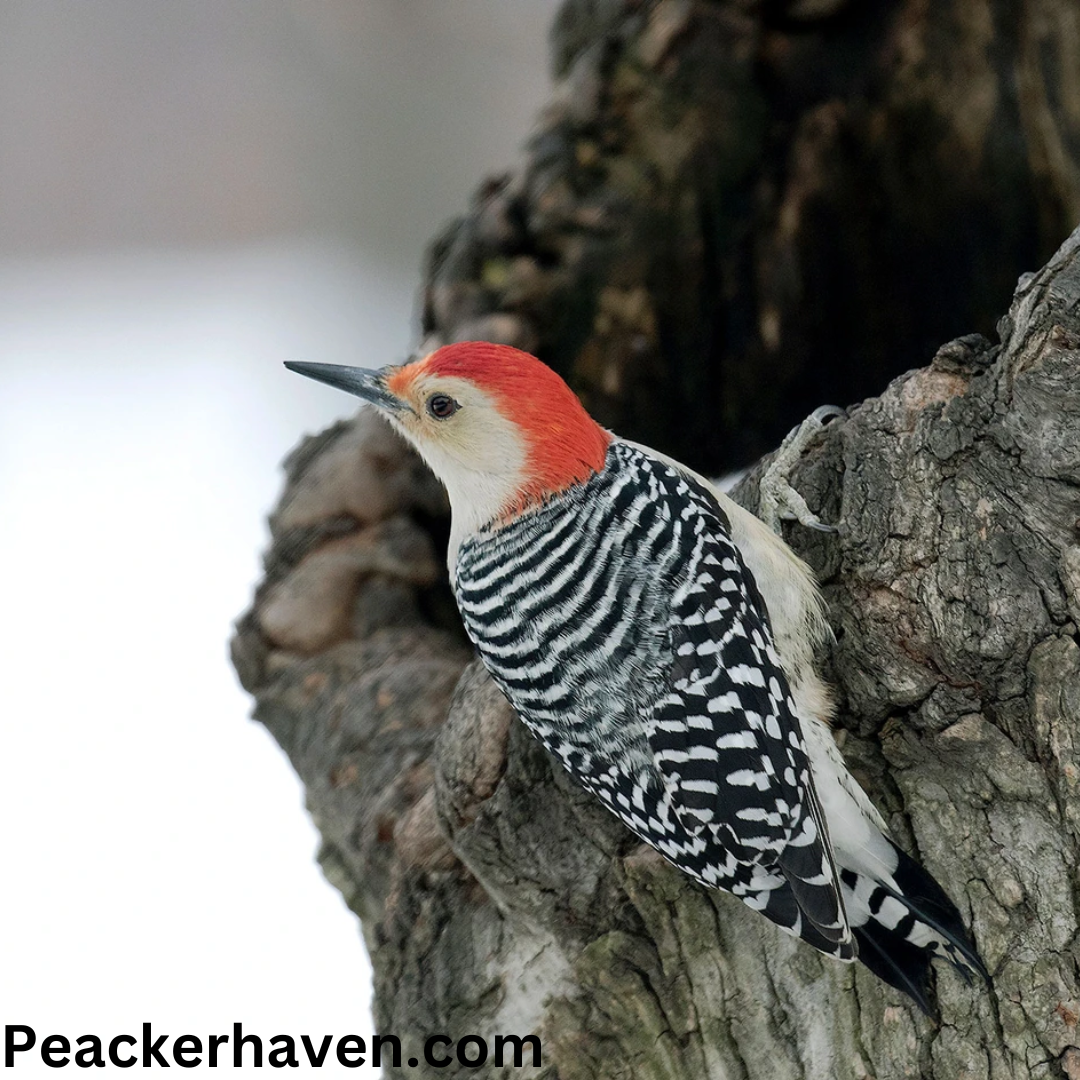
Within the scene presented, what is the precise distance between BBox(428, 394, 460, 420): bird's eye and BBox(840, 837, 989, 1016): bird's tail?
0.89m

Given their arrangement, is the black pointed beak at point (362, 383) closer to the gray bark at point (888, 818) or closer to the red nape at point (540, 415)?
the red nape at point (540, 415)

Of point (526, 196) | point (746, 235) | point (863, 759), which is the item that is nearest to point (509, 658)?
point (863, 759)

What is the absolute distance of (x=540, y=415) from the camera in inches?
73.2

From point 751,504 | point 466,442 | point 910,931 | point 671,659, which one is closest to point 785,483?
point 751,504

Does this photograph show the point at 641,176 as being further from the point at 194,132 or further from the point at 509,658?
the point at 194,132

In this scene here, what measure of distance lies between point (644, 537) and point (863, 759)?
1.38 feet

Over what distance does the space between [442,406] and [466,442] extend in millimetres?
72

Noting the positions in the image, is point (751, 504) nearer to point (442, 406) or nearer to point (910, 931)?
point (442, 406)

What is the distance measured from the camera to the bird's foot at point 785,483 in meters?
1.80

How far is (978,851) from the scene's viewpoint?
1.58 meters

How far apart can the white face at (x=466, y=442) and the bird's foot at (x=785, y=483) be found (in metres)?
0.36

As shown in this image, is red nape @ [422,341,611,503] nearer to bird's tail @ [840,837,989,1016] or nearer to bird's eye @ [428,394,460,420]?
bird's eye @ [428,394,460,420]

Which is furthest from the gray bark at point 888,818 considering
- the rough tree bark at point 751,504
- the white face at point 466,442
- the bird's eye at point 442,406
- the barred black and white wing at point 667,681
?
the bird's eye at point 442,406

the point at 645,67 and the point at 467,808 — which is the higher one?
the point at 645,67
